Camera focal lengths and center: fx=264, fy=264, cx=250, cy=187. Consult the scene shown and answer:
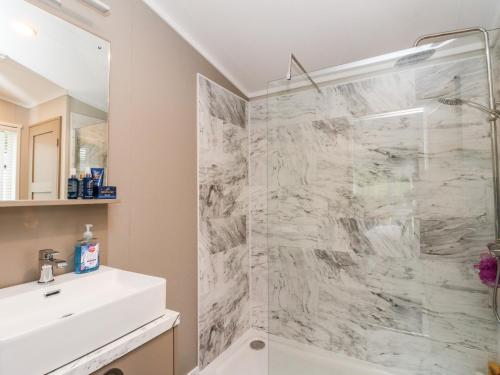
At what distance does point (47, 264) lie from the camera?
100 centimetres

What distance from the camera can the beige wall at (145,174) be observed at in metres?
1.08

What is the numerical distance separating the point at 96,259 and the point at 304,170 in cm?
146

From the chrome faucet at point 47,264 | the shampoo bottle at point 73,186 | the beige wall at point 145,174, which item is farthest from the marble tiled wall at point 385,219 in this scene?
the chrome faucet at point 47,264

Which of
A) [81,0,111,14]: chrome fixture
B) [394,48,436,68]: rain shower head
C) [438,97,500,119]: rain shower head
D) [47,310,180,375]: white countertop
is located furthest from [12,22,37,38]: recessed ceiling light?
[438,97,500,119]: rain shower head

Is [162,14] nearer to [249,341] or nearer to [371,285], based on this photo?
[371,285]

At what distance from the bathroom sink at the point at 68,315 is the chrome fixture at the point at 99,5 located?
1191 millimetres

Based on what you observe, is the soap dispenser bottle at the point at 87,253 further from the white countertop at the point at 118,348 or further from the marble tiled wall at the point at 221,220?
the marble tiled wall at the point at 221,220

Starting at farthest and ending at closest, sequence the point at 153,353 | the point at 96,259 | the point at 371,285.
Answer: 1. the point at 371,285
2. the point at 96,259
3. the point at 153,353

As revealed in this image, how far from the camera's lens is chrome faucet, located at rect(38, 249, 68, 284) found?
0.98m

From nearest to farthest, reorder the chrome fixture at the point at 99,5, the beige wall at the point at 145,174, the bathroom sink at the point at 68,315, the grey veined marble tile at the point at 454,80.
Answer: the bathroom sink at the point at 68,315
the beige wall at the point at 145,174
the chrome fixture at the point at 99,5
the grey veined marble tile at the point at 454,80

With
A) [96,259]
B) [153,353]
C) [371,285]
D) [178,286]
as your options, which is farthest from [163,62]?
[371,285]

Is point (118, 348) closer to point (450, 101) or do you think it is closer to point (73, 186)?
point (73, 186)

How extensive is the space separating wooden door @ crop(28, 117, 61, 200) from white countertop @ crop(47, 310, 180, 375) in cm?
62

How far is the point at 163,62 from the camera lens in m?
1.58
